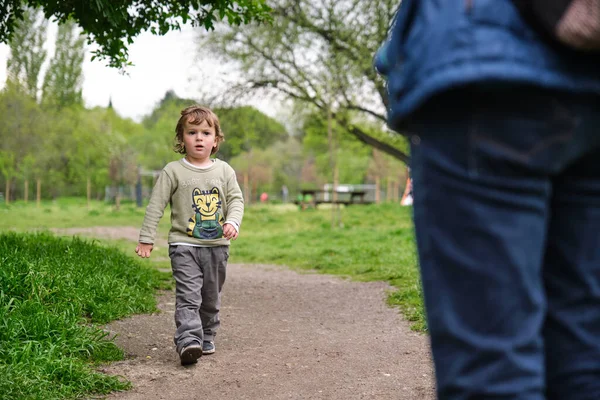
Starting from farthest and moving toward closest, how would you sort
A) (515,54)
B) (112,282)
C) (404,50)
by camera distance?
(112,282), (404,50), (515,54)

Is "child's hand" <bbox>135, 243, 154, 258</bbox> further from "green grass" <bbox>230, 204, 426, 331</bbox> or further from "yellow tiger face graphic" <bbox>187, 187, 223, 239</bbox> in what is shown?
"green grass" <bbox>230, 204, 426, 331</bbox>

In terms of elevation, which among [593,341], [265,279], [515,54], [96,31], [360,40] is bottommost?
[265,279]

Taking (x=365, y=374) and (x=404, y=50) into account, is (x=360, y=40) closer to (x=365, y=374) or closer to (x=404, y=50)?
(x=365, y=374)

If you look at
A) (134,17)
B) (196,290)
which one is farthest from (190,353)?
(134,17)

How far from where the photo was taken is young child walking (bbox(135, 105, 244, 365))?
429 centimetres

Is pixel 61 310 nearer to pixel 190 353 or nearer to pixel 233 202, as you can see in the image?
pixel 190 353

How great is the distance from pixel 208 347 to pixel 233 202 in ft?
3.21

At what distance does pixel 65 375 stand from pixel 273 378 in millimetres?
1123

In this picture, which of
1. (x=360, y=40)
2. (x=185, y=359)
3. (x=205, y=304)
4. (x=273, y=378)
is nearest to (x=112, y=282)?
(x=205, y=304)

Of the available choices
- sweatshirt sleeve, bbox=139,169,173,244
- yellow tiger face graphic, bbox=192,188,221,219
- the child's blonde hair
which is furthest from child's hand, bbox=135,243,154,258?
the child's blonde hair

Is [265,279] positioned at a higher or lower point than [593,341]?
lower

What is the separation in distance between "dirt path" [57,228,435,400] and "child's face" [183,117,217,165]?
51.6 inches

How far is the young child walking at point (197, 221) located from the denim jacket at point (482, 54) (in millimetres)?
3286

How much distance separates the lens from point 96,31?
276 inches
